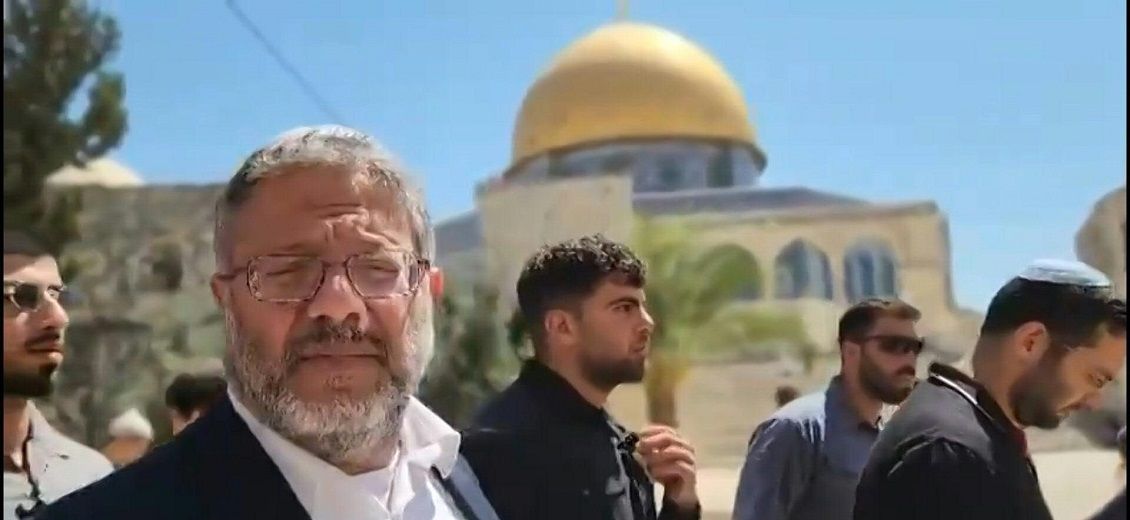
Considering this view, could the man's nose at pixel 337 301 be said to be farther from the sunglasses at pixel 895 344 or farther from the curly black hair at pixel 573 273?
the sunglasses at pixel 895 344

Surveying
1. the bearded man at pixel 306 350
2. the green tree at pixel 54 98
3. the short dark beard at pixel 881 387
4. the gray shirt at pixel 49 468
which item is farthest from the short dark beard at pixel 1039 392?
the green tree at pixel 54 98

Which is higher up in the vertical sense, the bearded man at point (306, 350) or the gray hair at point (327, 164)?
the gray hair at point (327, 164)

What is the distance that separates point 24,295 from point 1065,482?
19.4 feet

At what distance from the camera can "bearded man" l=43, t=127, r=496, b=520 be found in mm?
1097

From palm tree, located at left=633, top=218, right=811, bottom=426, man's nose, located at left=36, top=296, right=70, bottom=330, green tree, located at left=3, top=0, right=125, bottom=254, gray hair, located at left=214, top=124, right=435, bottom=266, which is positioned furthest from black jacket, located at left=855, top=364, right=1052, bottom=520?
palm tree, located at left=633, top=218, right=811, bottom=426

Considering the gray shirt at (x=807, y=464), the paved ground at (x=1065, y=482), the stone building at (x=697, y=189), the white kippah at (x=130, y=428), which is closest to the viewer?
the gray shirt at (x=807, y=464)

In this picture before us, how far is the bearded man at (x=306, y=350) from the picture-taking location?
110cm

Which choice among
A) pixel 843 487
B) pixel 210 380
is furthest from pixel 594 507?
pixel 210 380

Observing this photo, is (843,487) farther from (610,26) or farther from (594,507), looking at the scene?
(610,26)

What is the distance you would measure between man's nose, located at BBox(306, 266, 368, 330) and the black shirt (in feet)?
2.31

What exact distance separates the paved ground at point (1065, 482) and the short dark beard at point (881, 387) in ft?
5.56

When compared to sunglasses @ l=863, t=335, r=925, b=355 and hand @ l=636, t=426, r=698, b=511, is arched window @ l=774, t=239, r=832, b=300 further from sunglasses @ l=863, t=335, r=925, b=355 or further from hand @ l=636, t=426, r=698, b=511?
hand @ l=636, t=426, r=698, b=511

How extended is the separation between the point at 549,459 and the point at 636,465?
0.47ft

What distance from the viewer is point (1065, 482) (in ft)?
20.9
